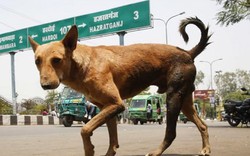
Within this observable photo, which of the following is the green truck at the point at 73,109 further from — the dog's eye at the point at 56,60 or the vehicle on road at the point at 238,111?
the dog's eye at the point at 56,60

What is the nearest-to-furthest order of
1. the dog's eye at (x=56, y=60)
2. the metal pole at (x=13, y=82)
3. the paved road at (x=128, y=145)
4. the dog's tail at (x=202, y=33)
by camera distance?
the dog's eye at (x=56, y=60) < the dog's tail at (x=202, y=33) < the paved road at (x=128, y=145) < the metal pole at (x=13, y=82)

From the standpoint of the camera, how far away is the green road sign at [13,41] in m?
31.9

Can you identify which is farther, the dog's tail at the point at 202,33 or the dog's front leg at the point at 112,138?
the dog's tail at the point at 202,33

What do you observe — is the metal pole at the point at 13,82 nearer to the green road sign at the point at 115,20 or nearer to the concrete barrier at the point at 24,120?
the concrete barrier at the point at 24,120

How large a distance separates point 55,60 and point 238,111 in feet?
52.2

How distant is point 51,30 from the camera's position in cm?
3047

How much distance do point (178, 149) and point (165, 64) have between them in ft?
6.34

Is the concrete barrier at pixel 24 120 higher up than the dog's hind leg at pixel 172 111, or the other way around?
the dog's hind leg at pixel 172 111

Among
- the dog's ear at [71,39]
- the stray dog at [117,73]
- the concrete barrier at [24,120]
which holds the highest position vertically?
the dog's ear at [71,39]

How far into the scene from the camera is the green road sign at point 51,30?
1169 inches

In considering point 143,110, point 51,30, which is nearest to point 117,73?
point 143,110

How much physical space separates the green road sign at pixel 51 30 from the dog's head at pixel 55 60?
25.4 metres

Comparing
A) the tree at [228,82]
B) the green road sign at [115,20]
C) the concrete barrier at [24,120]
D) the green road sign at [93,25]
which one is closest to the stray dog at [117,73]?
the green road sign at [115,20]

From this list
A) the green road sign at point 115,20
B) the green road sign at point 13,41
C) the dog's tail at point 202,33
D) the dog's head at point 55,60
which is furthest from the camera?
the green road sign at point 13,41
